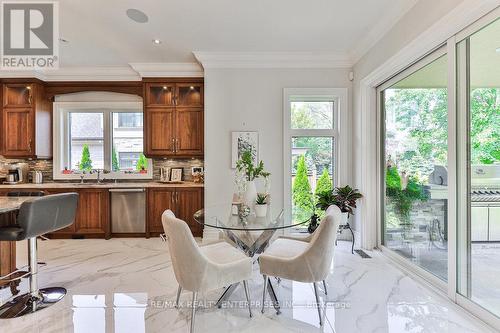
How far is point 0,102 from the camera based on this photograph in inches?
174

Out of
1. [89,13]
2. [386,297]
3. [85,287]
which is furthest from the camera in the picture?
[89,13]

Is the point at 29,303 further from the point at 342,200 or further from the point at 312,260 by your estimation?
the point at 342,200

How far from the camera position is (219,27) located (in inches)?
133

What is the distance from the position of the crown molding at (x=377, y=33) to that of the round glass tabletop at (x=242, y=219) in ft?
7.73

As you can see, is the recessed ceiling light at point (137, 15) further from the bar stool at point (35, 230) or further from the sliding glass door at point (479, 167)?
the sliding glass door at point (479, 167)

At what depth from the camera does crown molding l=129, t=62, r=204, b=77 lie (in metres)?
4.38

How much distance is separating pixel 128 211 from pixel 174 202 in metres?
0.84

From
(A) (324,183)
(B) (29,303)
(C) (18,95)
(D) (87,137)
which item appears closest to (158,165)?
(D) (87,137)

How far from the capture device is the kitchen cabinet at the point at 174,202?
14.1 ft

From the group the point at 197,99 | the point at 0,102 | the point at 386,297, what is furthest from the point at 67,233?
the point at 386,297

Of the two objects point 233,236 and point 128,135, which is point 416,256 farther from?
point 128,135

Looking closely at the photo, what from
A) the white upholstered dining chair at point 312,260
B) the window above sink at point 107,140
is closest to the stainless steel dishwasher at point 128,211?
the window above sink at point 107,140

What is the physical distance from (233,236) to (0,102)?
16.0 feet

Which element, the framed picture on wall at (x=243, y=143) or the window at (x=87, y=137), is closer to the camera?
the framed picture on wall at (x=243, y=143)
